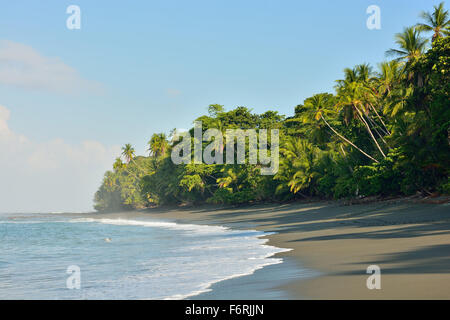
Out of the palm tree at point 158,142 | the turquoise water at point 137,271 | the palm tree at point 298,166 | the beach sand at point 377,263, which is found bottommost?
the turquoise water at point 137,271

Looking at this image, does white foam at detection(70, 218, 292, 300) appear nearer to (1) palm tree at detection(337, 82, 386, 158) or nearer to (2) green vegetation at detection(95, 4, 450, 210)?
(2) green vegetation at detection(95, 4, 450, 210)

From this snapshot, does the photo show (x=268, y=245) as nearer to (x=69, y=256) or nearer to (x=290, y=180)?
(x=69, y=256)

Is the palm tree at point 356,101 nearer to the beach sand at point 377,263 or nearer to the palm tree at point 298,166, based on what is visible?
the palm tree at point 298,166

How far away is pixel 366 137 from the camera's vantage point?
34.8 metres

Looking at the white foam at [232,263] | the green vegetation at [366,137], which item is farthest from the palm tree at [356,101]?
the white foam at [232,263]

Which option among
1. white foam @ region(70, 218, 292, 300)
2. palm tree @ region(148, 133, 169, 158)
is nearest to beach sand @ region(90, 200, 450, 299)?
white foam @ region(70, 218, 292, 300)

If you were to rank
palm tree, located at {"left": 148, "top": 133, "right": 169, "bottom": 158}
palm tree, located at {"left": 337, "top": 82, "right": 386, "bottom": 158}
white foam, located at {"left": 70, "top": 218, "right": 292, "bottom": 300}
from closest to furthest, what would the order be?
white foam, located at {"left": 70, "top": 218, "right": 292, "bottom": 300}, palm tree, located at {"left": 337, "top": 82, "right": 386, "bottom": 158}, palm tree, located at {"left": 148, "top": 133, "right": 169, "bottom": 158}

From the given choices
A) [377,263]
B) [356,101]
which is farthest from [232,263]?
[356,101]

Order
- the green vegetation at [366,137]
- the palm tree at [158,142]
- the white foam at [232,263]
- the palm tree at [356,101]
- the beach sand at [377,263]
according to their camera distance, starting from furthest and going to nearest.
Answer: the palm tree at [158,142]
the palm tree at [356,101]
the green vegetation at [366,137]
the white foam at [232,263]
the beach sand at [377,263]

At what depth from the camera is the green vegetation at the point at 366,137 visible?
2361 centimetres

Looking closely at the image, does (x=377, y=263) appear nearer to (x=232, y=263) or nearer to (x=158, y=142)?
(x=232, y=263)

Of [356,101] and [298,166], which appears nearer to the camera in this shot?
[356,101]

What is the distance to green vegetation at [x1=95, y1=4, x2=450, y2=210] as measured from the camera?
23609 mm

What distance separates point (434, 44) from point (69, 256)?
61.5ft
